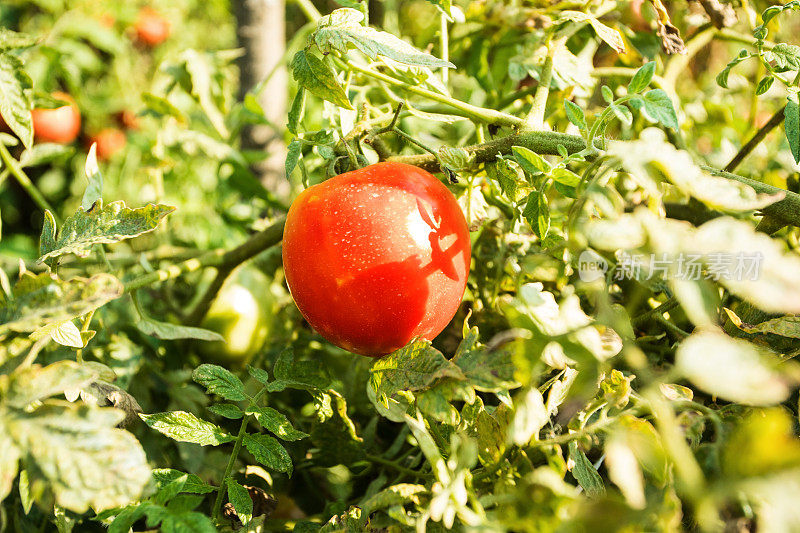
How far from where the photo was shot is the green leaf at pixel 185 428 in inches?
18.7

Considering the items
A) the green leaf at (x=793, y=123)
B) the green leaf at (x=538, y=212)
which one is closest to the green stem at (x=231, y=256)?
the green leaf at (x=538, y=212)

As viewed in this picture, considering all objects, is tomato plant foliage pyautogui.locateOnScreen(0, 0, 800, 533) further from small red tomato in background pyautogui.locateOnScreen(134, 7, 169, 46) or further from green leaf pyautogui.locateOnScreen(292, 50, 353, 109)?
small red tomato in background pyautogui.locateOnScreen(134, 7, 169, 46)

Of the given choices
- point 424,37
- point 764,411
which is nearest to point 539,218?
point 764,411

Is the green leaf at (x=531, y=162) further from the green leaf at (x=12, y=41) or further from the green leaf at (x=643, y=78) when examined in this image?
the green leaf at (x=12, y=41)

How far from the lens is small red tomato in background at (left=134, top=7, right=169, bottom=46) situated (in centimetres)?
203

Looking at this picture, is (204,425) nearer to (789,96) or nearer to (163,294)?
(163,294)

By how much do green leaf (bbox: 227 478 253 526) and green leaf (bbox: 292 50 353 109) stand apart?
13.3 inches

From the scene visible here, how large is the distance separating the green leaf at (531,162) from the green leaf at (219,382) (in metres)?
0.31

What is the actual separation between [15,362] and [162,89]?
0.74 m

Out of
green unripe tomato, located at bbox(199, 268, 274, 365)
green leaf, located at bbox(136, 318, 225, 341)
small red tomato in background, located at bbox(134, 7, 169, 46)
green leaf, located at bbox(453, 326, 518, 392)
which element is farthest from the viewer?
small red tomato in background, located at bbox(134, 7, 169, 46)

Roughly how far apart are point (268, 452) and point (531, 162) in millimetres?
320

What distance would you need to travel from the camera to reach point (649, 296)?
23.9 inches

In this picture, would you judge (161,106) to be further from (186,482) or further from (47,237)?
(186,482)

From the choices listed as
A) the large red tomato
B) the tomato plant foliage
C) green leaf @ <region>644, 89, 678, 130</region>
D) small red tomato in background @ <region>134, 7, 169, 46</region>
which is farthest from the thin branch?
small red tomato in background @ <region>134, 7, 169, 46</region>
